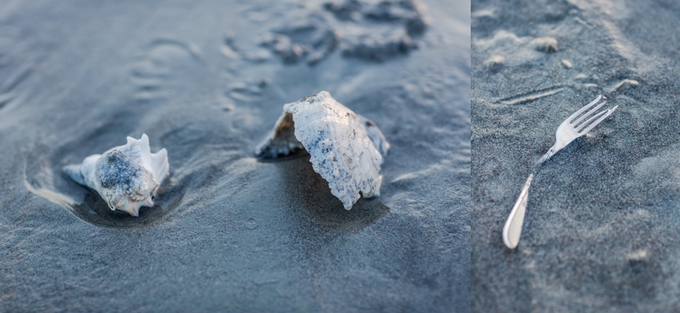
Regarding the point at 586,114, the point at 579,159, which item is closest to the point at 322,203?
the point at 579,159

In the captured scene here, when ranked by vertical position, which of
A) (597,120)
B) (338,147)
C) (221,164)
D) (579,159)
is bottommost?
(221,164)

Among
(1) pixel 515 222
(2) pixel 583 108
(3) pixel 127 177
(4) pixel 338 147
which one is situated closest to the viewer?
(1) pixel 515 222

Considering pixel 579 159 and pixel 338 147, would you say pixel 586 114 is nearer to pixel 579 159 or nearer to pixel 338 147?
pixel 579 159

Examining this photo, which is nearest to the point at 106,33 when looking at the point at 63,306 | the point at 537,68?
the point at 63,306

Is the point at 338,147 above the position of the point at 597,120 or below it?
above

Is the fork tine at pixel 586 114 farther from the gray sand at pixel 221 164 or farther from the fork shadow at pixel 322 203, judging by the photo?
the fork shadow at pixel 322 203

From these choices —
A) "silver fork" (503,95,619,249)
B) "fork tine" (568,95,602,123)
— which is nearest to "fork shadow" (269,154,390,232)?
"silver fork" (503,95,619,249)

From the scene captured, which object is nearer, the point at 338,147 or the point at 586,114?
the point at 338,147
